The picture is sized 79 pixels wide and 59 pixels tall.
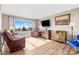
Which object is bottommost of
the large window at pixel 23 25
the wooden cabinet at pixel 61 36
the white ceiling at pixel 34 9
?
the wooden cabinet at pixel 61 36

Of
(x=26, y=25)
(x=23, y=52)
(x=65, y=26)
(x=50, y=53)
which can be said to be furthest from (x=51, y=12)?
(x=23, y=52)

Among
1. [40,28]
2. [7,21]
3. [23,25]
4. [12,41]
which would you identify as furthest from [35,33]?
[7,21]

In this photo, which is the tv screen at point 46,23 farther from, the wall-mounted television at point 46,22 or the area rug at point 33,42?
the area rug at point 33,42

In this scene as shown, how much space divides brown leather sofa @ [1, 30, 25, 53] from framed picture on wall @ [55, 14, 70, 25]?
2.73 feet

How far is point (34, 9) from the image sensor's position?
2057 mm

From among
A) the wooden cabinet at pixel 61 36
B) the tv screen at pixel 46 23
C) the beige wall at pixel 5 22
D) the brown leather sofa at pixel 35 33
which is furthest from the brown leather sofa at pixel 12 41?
the wooden cabinet at pixel 61 36

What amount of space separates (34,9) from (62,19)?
0.63 m

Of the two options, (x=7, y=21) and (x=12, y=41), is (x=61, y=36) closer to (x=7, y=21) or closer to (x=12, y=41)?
(x=12, y=41)

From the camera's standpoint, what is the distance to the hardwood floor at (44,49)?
2.00 metres

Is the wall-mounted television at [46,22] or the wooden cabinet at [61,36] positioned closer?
the wooden cabinet at [61,36]

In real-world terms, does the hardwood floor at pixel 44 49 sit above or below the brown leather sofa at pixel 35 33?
below

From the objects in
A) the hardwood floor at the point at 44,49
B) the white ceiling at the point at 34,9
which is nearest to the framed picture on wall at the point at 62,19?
the white ceiling at the point at 34,9

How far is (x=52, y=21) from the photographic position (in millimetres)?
2145
